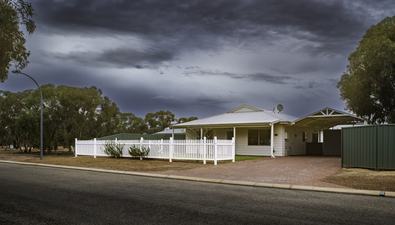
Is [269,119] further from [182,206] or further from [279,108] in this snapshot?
Answer: [182,206]

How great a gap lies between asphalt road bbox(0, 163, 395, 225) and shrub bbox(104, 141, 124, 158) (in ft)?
42.9

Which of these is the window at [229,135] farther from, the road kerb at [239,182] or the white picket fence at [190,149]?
the road kerb at [239,182]

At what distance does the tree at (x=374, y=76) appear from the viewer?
65.9 feet

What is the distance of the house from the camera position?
83.1ft

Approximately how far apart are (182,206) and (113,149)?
56.5ft

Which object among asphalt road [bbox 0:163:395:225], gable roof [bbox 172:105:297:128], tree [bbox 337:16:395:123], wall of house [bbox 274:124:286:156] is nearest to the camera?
asphalt road [bbox 0:163:395:225]

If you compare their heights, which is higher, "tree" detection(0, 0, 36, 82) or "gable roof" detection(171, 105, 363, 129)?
"tree" detection(0, 0, 36, 82)

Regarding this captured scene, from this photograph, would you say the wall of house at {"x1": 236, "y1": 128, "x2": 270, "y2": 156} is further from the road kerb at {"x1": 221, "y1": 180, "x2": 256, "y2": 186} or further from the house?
the road kerb at {"x1": 221, "y1": 180, "x2": 256, "y2": 186}

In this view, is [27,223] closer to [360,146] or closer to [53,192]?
[53,192]

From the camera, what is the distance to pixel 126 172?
1584cm

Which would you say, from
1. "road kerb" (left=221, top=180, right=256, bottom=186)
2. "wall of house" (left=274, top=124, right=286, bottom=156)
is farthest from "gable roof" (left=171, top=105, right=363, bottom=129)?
"road kerb" (left=221, top=180, right=256, bottom=186)

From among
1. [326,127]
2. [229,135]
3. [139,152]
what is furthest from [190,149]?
[326,127]

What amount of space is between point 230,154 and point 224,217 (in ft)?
46.3

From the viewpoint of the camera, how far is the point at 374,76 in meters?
20.9
